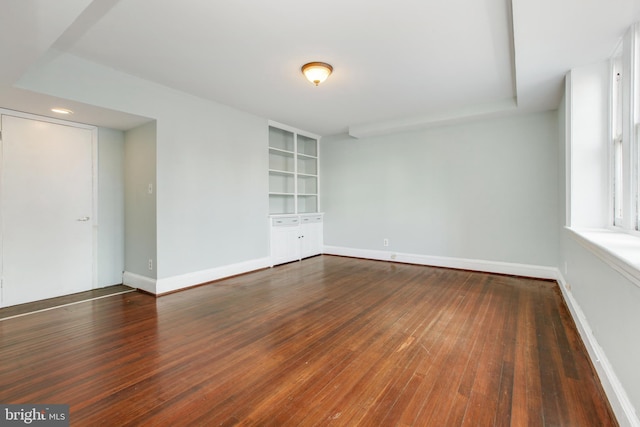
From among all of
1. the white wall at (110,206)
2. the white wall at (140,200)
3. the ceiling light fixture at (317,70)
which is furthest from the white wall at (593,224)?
the white wall at (110,206)

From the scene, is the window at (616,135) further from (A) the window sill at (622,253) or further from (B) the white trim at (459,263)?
(B) the white trim at (459,263)

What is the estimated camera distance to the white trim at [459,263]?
13.6 feet

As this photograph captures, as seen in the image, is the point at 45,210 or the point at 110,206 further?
the point at 110,206

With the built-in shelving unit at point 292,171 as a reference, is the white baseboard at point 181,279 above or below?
below

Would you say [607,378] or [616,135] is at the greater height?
[616,135]

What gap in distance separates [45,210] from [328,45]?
3.73m

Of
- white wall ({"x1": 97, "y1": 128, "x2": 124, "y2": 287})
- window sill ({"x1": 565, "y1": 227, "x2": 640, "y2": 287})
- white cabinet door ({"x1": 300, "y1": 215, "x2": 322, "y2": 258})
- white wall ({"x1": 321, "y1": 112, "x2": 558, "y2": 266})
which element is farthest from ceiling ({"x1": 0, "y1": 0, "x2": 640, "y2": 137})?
white cabinet door ({"x1": 300, "y1": 215, "x2": 322, "y2": 258})

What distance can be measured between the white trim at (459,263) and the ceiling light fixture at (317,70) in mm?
3542

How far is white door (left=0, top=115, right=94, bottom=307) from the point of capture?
124 inches

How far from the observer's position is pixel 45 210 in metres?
3.39

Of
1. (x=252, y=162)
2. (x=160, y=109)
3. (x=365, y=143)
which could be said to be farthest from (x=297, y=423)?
(x=365, y=143)

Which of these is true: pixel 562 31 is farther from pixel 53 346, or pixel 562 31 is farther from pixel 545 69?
pixel 53 346

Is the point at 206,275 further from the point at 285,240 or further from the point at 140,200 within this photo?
the point at 285,240

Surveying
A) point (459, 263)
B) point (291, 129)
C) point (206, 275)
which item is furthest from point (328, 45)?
point (459, 263)
